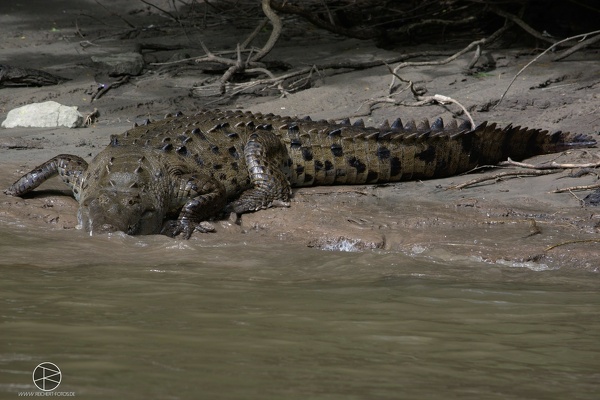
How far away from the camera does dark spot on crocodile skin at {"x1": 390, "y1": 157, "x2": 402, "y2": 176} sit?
7.15m

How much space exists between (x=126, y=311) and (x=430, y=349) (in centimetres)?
133

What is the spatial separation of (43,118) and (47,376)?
585 cm

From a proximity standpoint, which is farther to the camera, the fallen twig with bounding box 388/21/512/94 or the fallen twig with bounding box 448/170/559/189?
the fallen twig with bounding box 388/21/512/94

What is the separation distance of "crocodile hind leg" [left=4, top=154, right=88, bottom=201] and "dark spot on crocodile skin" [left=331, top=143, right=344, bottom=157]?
1.87 meters

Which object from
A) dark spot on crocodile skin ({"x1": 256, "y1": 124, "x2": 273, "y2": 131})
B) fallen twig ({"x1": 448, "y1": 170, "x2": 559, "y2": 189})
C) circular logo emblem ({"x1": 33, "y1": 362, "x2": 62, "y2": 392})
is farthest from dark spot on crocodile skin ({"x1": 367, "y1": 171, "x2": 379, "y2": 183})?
circular logo emblem ({"x1": 33, "y1": 362, "x2": 62, "y2": 392})

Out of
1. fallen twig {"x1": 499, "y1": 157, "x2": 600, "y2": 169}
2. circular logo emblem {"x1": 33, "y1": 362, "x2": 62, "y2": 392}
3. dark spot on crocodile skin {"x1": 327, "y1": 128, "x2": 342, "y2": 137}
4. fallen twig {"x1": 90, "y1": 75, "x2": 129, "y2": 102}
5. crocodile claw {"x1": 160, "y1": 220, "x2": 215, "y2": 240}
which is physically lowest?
crocodile claw {"x1": 160, "y1": 220, "x2": 215, "y2": 240}

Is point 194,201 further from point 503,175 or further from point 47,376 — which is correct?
point 47,376

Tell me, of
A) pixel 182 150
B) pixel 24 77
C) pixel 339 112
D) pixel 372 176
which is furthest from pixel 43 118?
pixel 372 176

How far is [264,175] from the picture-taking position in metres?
6.69

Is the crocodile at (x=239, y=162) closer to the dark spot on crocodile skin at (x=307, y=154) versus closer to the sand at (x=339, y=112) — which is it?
the dark spot on crocodile skin at (x=307, y=154)

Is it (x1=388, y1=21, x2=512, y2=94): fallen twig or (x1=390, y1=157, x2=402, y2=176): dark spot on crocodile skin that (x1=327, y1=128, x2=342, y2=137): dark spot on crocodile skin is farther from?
(x1=388, y1=21, x2=512, y2=94): fallen twig

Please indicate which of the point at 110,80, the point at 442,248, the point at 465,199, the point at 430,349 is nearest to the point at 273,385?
the point at 430,349

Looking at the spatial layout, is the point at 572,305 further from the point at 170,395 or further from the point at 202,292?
the point at 170,395

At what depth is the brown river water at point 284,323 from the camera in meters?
3.06
